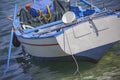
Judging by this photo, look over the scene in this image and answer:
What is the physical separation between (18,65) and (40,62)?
1.28 meters

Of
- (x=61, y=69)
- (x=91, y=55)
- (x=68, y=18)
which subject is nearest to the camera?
(x=68, y=18)

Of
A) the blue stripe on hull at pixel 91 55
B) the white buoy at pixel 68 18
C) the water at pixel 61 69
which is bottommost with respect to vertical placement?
the water at pixel 61 69

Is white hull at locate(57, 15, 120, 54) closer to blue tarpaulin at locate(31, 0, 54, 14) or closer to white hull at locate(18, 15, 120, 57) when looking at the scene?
white hull at locate(18, 15, 120, 57)

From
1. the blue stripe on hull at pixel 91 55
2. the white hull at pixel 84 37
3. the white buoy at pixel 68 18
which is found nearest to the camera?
the white hull at pixel 84 37

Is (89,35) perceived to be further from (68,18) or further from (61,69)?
(61,69)

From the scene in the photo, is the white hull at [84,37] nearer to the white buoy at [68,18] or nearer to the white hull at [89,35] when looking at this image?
the white hull at [89,35]

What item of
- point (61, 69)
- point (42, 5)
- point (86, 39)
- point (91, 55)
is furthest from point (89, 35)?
point (42, 5)

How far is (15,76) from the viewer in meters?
13.4

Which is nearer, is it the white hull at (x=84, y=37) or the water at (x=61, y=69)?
the white hull at (x=84, y=37)

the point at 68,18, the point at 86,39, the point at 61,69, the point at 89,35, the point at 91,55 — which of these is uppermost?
the point at 68,18

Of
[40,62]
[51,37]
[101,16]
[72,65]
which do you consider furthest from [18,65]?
[101,16]

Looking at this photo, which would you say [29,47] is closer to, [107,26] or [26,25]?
[26,25]

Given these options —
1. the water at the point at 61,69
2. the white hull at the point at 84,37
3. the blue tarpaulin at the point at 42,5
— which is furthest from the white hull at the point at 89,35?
the blue tarpaulin at the point at 42,5

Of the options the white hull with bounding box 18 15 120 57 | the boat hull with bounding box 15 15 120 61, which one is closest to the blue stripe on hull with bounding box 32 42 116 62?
the boat hull with bounding box 15 15 120 61
